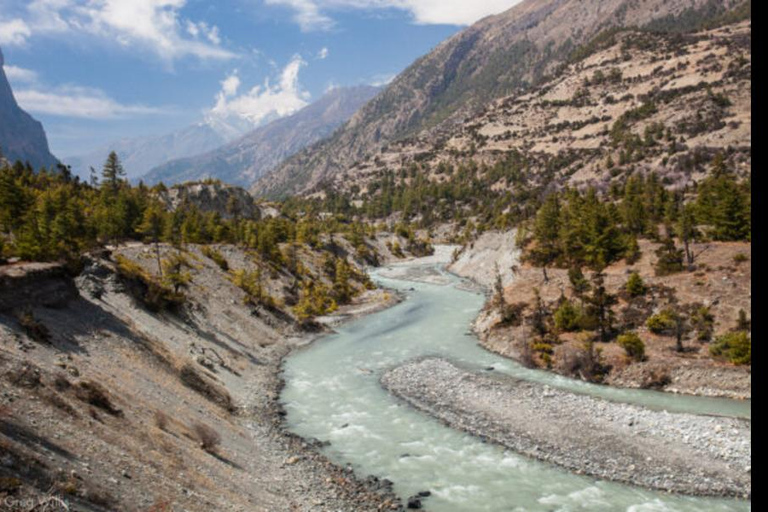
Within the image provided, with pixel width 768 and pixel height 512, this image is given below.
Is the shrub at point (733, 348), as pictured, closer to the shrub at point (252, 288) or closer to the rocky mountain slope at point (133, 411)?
the rocky mountain slope at point (133, 411)

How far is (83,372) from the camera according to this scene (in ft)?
95.7

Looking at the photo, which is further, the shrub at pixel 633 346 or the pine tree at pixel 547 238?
the pine tree at pixel 547 238

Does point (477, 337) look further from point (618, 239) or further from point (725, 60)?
point (725, 60)

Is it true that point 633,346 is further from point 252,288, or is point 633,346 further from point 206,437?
point 252,288

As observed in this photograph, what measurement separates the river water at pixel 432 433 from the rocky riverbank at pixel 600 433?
48.0 inches

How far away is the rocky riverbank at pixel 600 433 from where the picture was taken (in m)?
28.2

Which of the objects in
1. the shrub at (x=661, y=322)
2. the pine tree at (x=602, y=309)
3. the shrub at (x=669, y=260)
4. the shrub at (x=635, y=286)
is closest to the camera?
the shrub at (x=661, y=322)

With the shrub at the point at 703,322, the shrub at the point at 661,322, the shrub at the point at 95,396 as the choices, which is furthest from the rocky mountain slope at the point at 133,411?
the shrub at the point at 703,322

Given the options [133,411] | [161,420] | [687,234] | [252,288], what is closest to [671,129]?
[687,234]

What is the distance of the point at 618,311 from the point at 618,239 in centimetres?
1676

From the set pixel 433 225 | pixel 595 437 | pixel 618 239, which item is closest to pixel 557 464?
pixel 595 437

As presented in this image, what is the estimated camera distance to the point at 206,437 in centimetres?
2873

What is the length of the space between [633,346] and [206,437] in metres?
37.2

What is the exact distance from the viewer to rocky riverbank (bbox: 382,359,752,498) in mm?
28172
